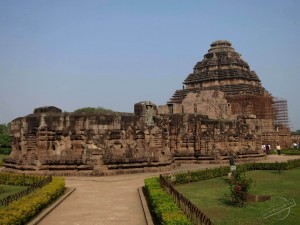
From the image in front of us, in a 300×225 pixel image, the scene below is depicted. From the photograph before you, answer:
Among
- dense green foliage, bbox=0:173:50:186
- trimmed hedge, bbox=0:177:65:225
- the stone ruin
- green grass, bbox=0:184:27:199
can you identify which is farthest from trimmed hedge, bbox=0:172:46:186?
the stone ruin

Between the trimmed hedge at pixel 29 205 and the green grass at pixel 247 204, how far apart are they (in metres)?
4.26

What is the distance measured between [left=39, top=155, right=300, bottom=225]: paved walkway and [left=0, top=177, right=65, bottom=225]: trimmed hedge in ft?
1.14

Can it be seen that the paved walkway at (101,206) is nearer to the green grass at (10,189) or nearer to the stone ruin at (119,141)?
the green grass at (10,189)

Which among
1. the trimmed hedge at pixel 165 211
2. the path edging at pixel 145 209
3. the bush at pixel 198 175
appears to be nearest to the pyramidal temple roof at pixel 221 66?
the bush at pixel 198 175

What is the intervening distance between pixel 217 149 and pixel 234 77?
24498 millimetres

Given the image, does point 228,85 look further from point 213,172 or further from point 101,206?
point 101,206

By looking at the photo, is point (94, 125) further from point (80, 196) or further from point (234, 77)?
point (234, 77)

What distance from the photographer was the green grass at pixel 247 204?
7.75 m

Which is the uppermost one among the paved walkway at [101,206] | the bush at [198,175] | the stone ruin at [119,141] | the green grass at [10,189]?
the stone ruin at [119,141]

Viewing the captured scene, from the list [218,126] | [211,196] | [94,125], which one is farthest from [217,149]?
[211,196]

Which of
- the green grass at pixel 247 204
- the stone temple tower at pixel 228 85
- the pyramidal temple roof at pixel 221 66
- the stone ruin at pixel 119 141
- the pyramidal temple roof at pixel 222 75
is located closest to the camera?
the green grass at pixel 247 204

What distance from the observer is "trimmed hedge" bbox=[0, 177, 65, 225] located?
22.8 ft

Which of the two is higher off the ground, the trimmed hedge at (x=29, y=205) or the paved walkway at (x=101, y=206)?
the trimmed hedge at (x=29, y=205)

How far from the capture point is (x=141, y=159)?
17922mm
